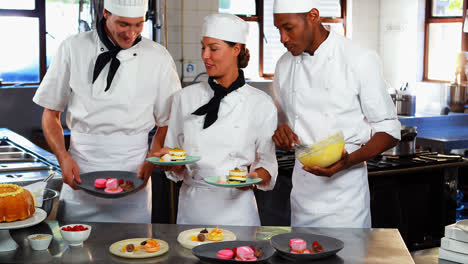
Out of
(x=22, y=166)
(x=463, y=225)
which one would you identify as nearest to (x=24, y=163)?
(x=22, y=166)

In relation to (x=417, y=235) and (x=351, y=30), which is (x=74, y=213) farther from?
(x=351, y=30)

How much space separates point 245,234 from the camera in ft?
7.30

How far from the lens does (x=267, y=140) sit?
9.16ft

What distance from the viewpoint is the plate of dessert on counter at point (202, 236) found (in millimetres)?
2053

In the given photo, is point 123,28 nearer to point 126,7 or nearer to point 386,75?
point 126,7

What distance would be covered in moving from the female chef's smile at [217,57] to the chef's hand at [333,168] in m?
0.64

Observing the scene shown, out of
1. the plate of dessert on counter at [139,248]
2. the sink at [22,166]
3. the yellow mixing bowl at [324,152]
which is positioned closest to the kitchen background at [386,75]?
the sink at [22,166]

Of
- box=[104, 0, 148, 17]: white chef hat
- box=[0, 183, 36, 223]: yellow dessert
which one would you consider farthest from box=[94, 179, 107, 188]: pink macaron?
box=[104, 0, 148, 17]: white chef hat

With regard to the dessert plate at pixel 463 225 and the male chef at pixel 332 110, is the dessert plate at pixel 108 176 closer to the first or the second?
the male chef at pixel 332 110

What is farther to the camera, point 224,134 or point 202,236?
point 224,134

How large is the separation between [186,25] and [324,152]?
14.7 ft

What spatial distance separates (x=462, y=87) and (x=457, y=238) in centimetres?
529

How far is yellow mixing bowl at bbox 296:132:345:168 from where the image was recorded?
2375 millimetres

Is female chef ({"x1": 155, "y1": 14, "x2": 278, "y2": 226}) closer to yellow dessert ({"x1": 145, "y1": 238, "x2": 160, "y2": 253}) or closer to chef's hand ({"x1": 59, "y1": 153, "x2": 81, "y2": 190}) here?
chef's hand ({"x1": 59, "y1": 153, "x2": 81, "y2": 190})
